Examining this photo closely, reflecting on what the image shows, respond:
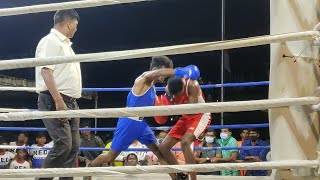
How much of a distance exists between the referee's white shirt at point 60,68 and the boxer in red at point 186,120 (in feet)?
2.67

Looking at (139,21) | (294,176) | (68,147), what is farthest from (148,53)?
(139,21)

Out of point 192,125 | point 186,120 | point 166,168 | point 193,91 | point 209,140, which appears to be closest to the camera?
point 166,168

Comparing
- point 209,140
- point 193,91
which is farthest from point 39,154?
point 193,91

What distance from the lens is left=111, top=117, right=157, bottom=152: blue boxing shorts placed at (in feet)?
11.9

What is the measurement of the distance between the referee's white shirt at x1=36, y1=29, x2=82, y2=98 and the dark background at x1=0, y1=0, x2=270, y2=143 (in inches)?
213

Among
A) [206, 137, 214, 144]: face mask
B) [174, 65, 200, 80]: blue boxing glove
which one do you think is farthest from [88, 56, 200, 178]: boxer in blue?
[206, 137, 214, 144]: face mask

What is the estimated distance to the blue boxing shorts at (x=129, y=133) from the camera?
3.63 meters

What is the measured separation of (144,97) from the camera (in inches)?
143

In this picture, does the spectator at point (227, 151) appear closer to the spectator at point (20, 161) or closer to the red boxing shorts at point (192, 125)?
the red boxing shorts at point (192, 125)

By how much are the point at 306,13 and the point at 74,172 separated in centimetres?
81

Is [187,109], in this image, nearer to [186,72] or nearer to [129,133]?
[186,72]

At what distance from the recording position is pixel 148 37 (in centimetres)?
955

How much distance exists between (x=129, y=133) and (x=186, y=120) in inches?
17.5

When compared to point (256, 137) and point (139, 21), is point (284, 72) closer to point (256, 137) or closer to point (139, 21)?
point (256, 137)
